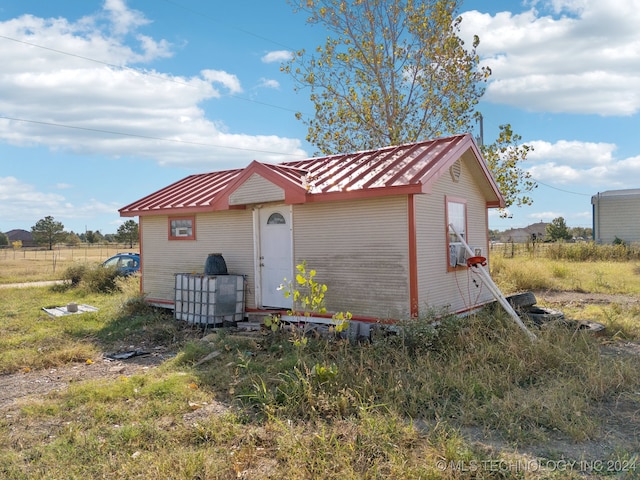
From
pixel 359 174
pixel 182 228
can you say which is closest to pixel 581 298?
pixel 359 174

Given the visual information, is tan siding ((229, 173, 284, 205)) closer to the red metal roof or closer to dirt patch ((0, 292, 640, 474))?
the red metal roof

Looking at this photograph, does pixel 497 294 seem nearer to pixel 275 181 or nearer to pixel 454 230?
pixel 454 230

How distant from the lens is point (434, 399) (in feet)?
17.6

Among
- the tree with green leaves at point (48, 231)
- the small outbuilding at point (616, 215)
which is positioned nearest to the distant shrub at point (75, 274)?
the small outbuilding at point (616, 215)

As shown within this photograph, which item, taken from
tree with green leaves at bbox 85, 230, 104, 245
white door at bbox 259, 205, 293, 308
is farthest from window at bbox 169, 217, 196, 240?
tree with green leaves at bbox 85, 230, 104, 245

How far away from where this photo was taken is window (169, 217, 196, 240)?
11.6m

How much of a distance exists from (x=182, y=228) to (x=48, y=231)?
6192cm

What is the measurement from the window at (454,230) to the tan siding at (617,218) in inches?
812

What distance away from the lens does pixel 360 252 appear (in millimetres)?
8555

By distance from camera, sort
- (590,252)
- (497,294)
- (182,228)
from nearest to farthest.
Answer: (497,294)
(182,228)
(590,252)

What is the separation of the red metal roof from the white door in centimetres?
83

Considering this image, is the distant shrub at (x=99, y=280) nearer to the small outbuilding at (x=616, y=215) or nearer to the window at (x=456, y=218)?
the window at (x=456, y=218)

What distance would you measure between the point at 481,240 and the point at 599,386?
5852mm

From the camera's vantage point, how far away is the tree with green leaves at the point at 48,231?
64.1m
